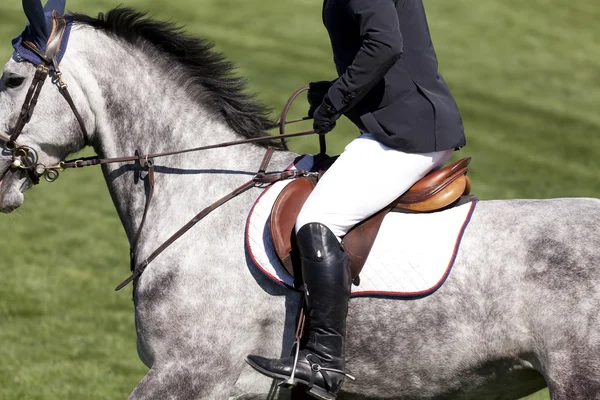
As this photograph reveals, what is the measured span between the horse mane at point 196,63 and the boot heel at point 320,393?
1458mm

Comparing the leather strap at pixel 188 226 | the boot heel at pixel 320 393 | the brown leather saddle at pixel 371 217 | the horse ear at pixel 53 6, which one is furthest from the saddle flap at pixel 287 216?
the horse ear at pixel 53 6

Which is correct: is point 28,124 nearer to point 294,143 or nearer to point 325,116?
point 325,116

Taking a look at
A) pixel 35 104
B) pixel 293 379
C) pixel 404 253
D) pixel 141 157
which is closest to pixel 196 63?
pixel 141 157

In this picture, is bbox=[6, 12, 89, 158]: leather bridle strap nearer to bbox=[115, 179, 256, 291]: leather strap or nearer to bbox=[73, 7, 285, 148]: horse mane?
bbox=[73, 7, 285, 148]: horse mane

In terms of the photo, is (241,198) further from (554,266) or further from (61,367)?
(61,367)

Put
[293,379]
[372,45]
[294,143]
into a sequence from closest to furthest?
[372,45], [293,379], [294,143]

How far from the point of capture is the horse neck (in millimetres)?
4828

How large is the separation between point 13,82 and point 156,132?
31.5 inches

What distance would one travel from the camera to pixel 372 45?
416 cm

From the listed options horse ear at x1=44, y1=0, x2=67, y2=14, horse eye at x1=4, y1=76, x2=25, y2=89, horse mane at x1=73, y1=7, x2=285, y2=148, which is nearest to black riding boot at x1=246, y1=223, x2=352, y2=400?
horse mane at x1=73, y1=7, x2=285, y2=148

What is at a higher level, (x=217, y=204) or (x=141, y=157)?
(x=141, y=157)

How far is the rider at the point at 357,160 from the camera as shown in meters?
4.30

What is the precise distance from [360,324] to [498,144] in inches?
518

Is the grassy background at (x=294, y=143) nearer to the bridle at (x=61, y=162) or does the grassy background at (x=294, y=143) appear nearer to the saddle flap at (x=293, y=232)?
the bridle at (x=61, y=162)
